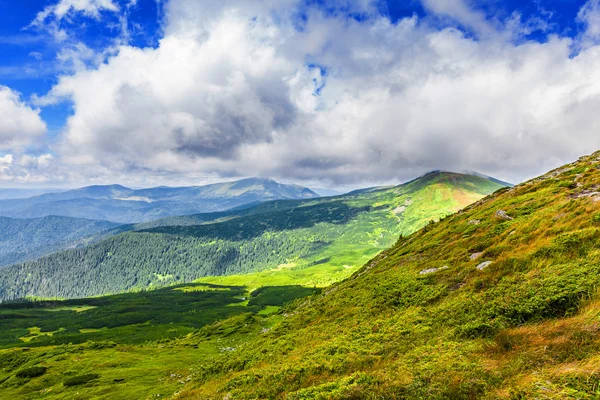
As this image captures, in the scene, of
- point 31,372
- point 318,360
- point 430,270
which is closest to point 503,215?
point 430,270

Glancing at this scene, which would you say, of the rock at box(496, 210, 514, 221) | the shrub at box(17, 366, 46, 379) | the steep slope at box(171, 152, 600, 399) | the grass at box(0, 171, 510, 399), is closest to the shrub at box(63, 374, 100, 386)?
the grass at box(0, 171, 510, 399)

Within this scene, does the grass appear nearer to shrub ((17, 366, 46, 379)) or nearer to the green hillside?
the green hillside

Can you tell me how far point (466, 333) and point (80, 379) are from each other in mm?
58950

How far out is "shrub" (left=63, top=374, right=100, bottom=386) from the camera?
47281 millimetres

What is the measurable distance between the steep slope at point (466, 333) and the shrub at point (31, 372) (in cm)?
4688

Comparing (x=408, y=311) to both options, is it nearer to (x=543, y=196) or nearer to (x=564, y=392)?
(x=564, y=392)

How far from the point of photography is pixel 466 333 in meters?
17.7

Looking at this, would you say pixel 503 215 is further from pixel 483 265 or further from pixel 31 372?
pixel 31 372

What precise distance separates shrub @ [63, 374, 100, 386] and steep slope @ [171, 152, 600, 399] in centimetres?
2841

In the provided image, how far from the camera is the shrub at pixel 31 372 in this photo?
2212 inches

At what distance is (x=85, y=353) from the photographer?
68.4 meters

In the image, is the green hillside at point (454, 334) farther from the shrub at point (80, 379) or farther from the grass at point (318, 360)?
the shrub at point (80, 379)

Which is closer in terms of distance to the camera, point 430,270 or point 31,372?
point 430,270

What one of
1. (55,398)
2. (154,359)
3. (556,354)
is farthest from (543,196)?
(55,398)
